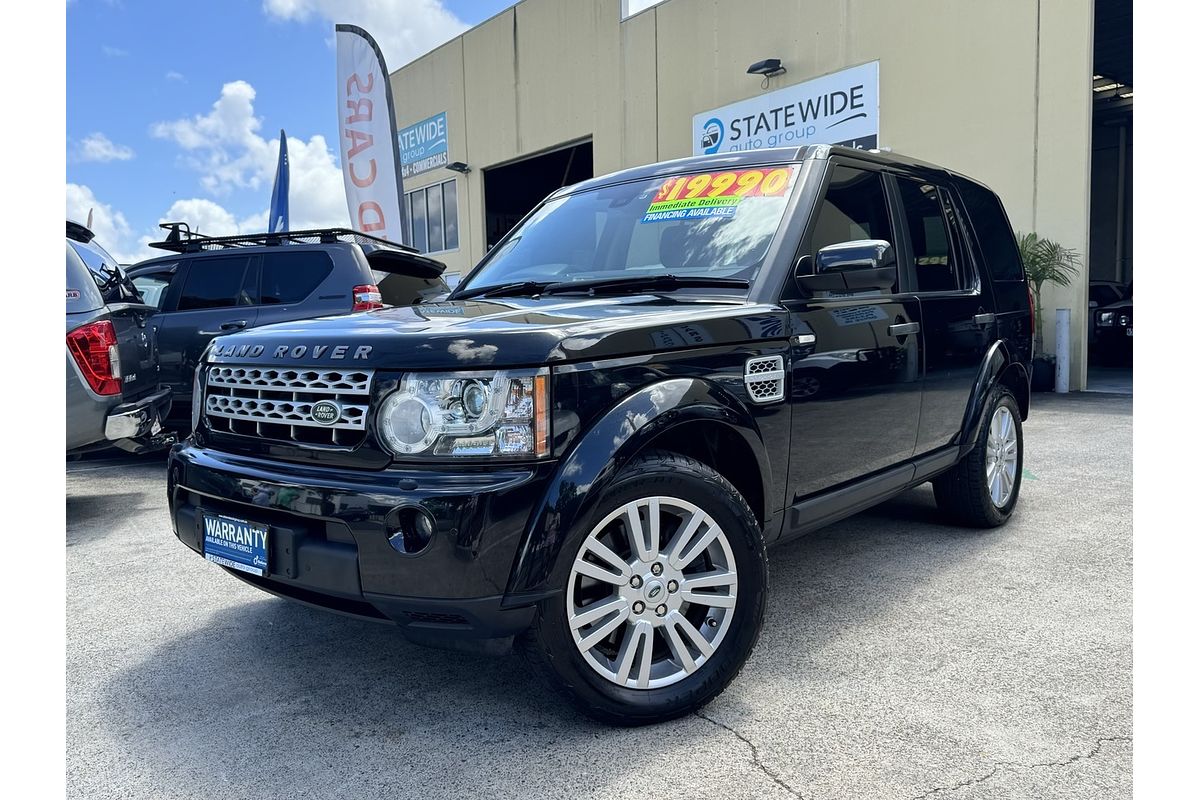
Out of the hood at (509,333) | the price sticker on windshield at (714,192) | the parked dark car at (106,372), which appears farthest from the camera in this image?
the parked dark car at (106,372)

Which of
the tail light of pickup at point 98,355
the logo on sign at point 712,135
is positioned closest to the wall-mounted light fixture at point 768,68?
the logo on sign at point 712,135

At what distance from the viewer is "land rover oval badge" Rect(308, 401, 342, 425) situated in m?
2.53

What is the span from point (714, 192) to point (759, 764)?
2.20 meters

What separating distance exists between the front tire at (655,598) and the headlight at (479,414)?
30 centimetres

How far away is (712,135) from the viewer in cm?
1638

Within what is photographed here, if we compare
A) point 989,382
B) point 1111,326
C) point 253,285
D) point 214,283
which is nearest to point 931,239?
point 989,382

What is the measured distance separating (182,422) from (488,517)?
6.53 meters

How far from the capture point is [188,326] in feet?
25.5

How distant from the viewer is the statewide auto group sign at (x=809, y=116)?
13.8 m

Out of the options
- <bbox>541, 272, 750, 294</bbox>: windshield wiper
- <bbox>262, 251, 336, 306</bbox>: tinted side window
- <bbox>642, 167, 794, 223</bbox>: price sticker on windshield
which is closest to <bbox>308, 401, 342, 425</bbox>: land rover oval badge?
<bbox>541, 272, 750, 294</bbox>: windshield wiper

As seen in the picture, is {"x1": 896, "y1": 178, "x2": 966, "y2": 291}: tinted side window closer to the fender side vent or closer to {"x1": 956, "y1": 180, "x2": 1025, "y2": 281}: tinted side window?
{"x1": 956, "y1": 180, "x2": 1025, "y2": 281}: tinted side window

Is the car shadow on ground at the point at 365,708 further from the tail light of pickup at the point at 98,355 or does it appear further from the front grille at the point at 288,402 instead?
the tail light of pickup at the point at 98,355

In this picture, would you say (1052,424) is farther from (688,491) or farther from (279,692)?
(279,692)
